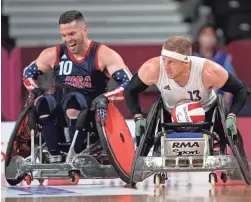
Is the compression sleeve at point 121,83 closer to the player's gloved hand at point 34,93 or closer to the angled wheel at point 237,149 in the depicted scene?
the player's gloved hand at point 34,93

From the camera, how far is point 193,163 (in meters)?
8.74

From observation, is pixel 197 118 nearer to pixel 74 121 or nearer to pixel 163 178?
pixel 163 178

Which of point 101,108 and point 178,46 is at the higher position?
point 178,46

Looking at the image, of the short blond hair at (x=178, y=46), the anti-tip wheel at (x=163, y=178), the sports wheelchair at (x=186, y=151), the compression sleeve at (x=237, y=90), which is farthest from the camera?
the anti-tip wheel at (x=163, y=178)

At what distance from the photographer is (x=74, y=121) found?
9477 millimetres

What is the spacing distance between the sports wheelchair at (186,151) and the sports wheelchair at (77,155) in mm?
337

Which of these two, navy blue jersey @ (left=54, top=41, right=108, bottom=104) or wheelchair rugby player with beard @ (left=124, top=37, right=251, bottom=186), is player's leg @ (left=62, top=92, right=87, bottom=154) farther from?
wheelchair rugby player with beard @ (left=124, top=37, right=251, bottom=186)

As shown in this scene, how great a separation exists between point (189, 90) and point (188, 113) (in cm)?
23

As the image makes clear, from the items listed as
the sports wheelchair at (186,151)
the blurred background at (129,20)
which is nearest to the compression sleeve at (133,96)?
the sports wheelchair at (186,151)

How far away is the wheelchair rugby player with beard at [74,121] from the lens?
923 centimetres

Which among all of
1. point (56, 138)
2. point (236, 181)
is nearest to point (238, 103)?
point (236, 181)

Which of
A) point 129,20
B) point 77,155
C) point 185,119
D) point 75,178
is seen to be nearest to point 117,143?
point 77,155

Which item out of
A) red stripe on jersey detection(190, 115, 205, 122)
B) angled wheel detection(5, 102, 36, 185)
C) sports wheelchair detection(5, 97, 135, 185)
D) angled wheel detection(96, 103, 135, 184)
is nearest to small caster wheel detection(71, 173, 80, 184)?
sports wheelchair detection(5, 97, 135, 185)

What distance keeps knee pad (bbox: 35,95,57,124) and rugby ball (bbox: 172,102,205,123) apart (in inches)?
42.3
